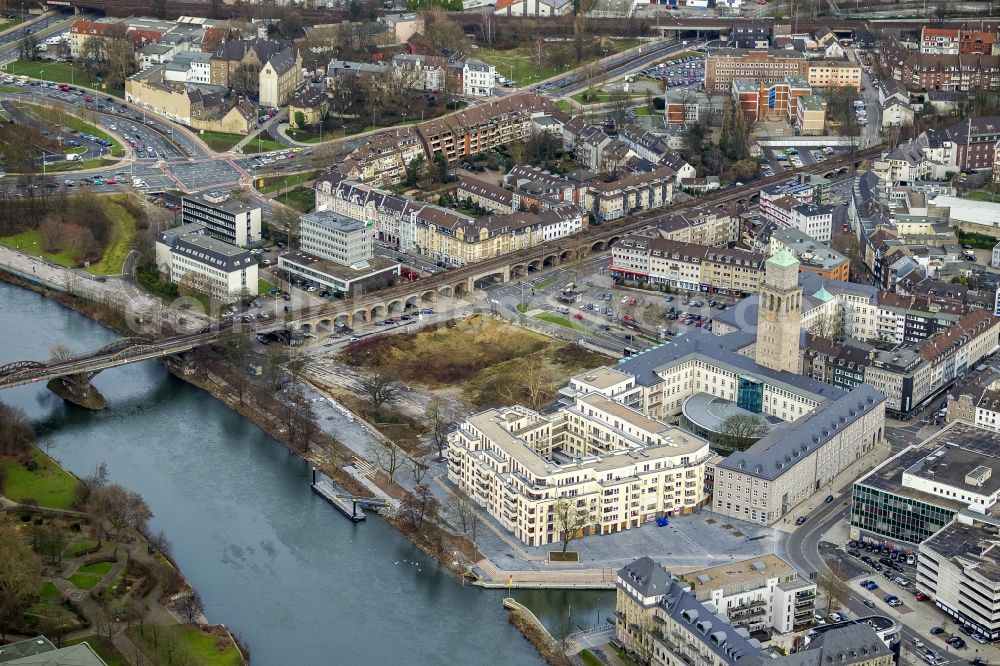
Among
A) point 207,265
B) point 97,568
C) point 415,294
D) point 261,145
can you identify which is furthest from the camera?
point 261,145

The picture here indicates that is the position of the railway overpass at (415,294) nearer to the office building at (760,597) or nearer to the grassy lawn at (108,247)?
the grassy lawn at (108,247)

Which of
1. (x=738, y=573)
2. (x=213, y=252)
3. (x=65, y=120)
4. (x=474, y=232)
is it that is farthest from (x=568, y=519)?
(x=65, y=120)

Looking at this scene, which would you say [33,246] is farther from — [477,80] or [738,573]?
[738,573]

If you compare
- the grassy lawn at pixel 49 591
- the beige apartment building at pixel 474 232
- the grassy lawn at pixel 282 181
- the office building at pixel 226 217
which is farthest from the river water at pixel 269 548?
the grassy lawn at pixel 282 181

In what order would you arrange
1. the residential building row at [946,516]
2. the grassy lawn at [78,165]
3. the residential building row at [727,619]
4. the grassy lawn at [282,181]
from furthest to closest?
the grassy lawn at [78,165]
the grassy lawn at [282,181]
the residential building row at [946,516]
the residential building row at [727,619]

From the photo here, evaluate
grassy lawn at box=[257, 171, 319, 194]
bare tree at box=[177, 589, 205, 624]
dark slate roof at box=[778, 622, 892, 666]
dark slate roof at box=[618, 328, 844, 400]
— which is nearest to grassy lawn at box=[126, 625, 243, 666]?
bare tree at box=[177, 589, 205, 624]

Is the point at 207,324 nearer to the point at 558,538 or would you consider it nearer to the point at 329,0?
the point at 558,538

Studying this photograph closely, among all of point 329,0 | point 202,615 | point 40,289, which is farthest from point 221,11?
point 202,615
